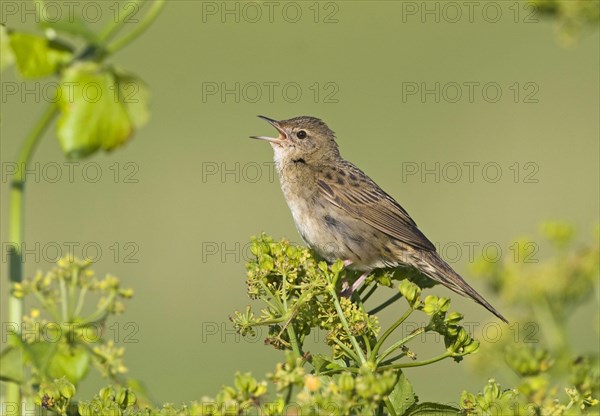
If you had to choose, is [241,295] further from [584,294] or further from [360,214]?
[584,294]

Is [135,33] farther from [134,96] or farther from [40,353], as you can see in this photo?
[40,353]

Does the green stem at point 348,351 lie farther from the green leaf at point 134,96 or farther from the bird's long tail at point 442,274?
the bird's long tail at point 442,274

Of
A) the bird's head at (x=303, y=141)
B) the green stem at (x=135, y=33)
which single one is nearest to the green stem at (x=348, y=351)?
the green stem at (x=135, y=33)

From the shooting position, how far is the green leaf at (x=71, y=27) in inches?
72.9

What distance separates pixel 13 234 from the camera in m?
1.99

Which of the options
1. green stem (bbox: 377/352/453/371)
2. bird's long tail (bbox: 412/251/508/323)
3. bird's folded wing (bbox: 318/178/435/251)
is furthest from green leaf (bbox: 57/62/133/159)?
bird's folded wing (bbox: 318/178/435/251)

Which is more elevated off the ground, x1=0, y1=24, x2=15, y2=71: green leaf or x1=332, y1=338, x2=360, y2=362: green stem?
x1=0, y1=24, x2=15, y2=71: green leaf

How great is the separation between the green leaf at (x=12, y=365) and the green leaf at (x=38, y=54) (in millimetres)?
620

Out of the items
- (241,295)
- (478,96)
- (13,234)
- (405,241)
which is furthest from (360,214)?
(478,96)

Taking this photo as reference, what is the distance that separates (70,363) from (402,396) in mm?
768

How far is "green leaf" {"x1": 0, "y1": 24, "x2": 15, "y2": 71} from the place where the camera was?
1.97 metres

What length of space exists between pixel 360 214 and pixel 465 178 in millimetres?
10811

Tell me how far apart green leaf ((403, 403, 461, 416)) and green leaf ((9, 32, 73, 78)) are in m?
1.06

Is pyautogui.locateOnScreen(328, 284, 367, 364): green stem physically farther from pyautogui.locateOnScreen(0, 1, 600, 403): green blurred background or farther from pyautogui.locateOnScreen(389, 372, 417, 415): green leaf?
pyautogui.locateOnScreen(0, 1, 600, 403): green blurred background
